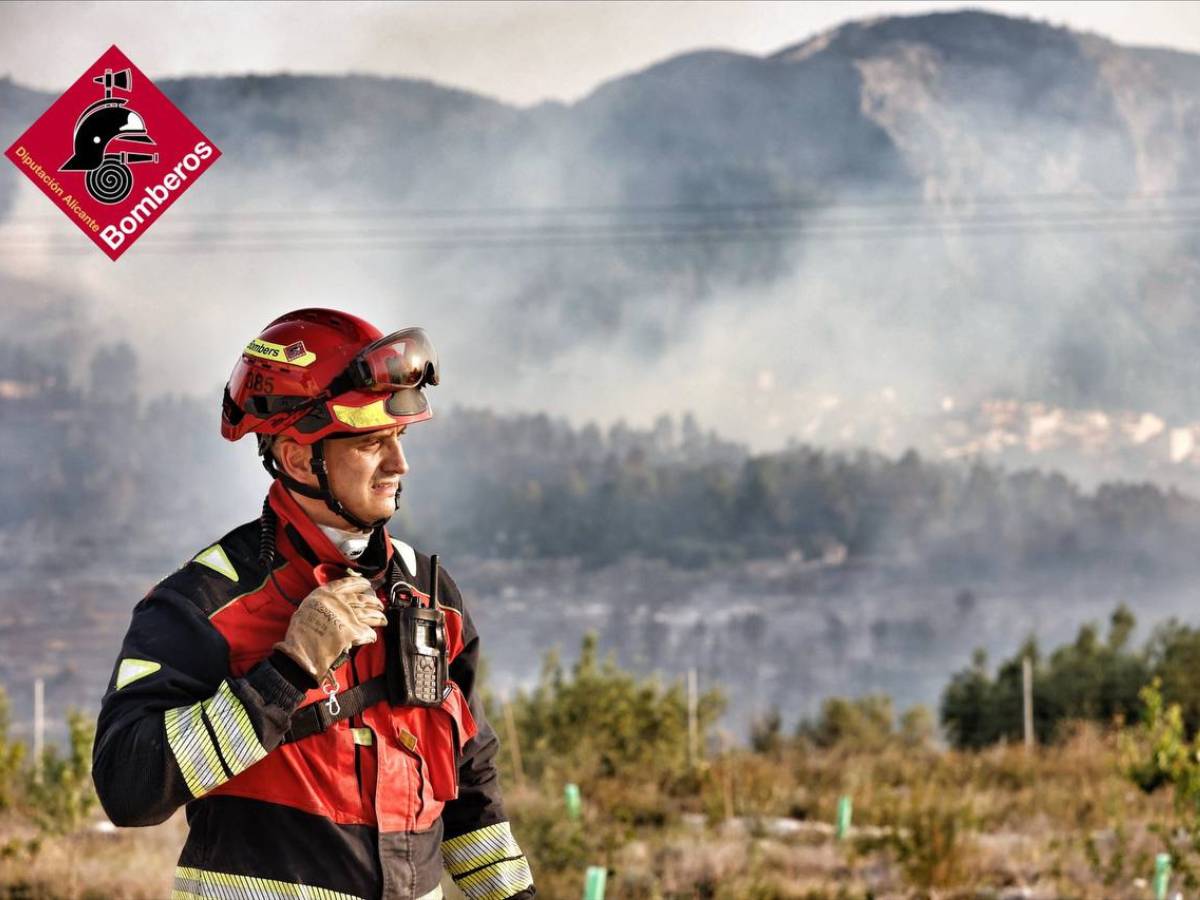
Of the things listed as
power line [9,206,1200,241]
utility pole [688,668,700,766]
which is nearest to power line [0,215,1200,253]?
power line [9,206,1200,241]

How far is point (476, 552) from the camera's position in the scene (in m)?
89.2

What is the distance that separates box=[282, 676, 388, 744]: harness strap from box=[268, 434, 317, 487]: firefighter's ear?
0.40 m

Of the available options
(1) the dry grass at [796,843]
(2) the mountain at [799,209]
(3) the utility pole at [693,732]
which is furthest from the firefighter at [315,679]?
(2) the mountain at [799,209]

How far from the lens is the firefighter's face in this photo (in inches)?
115

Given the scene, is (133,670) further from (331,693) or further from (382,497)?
(382,497)

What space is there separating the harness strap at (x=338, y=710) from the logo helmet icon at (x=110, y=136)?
2.84 meters

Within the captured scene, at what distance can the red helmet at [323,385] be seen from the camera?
2.91 m

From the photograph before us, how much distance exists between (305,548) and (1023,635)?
87.9m

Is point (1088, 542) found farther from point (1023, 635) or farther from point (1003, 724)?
point (1003, 724)

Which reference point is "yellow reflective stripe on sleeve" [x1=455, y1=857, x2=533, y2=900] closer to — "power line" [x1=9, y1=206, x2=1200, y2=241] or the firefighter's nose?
the firefighter's nose

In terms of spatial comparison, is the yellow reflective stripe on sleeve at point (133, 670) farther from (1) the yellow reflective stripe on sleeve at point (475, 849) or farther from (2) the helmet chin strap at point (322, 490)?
(1) the yellow reflective stripe on sleeve at point (475, 849)

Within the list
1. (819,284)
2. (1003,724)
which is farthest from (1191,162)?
(1003,724)

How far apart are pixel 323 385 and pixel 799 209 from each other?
112m

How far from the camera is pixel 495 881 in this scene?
3.12m
